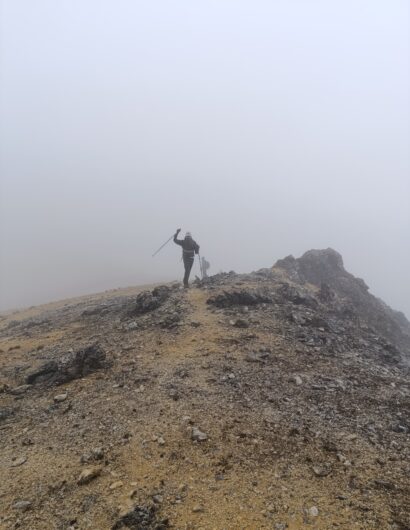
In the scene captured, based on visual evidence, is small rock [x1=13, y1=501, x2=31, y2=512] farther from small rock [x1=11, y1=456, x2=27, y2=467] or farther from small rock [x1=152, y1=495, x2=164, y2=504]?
small rock [x1=152, y1=495, x2=164, y2=504]

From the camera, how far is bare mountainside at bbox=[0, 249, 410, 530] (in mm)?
7516

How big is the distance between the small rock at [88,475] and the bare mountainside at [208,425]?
0.08ft

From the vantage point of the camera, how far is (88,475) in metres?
8.41

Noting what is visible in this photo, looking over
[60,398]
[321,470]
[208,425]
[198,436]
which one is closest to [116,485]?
[198,436]

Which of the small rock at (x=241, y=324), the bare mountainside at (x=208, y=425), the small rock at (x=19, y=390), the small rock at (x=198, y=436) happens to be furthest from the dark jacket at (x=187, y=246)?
the small rock at (x=198, y=436)

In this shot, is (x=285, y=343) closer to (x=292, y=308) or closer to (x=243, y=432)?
(x=292, y=308)

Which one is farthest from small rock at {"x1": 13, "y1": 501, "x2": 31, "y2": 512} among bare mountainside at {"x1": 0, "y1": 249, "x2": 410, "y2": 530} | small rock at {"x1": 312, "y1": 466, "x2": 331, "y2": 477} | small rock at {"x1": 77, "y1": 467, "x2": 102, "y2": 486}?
small rock at {"x1": 312, "y1": 466, "x2": 331, "y2": 477}

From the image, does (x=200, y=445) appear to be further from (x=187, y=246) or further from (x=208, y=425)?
(x=187, y=246)

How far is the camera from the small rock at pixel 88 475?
27.4 feet

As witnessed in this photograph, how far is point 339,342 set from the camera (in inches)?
657

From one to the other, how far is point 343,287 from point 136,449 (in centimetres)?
2734

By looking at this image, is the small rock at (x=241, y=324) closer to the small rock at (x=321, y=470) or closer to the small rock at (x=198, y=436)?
the small rock at (x=198, y=436)

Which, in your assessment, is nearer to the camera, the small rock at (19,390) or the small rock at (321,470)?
the small rock at (321,470)

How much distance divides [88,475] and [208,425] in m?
2.97
